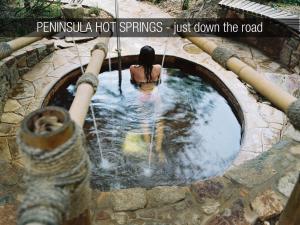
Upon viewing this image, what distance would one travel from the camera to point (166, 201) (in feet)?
8.50

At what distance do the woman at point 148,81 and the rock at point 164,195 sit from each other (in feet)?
6.78

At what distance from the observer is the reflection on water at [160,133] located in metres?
4.33

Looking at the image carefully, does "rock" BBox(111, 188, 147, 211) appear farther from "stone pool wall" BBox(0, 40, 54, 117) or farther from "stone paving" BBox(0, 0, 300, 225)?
"stone pool wall" BBox(0, 40, 54, 117)

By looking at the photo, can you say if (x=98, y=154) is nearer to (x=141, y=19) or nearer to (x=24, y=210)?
(x=24, y=210)

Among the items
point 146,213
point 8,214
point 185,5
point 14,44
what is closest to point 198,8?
point 185,5

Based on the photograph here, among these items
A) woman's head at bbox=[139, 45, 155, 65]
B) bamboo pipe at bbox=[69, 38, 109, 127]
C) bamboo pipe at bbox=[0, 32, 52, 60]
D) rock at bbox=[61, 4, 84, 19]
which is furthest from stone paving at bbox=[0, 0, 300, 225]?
rock at bbox=[61, 4, 84, 19]

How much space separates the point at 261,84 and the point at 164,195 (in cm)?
120

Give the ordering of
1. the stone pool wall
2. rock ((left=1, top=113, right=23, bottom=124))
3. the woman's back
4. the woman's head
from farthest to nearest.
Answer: the woman's back → the stone pool wall → the woman's head → rock ((left=1, top=113, right=23, bottom=124))

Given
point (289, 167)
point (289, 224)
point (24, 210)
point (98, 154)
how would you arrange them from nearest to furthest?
point (24, 210) → point (289, 224) → point (289, 167) → point (98, 154)

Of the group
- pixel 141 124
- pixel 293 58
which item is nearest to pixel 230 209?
pixel 141 124

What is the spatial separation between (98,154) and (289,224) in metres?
3.01

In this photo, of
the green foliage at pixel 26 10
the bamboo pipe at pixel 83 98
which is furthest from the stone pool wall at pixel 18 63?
the bamboo pipe at pixel 83 98

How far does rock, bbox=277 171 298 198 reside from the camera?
2.64 meters

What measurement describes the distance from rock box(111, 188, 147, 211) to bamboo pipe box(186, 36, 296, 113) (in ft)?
4.20
